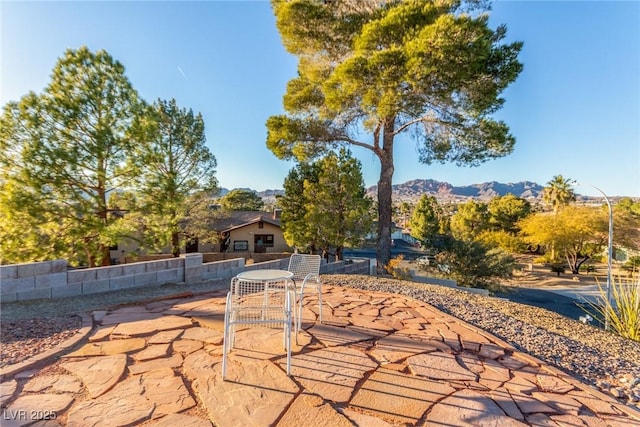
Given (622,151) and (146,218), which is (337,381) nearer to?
(146,218)

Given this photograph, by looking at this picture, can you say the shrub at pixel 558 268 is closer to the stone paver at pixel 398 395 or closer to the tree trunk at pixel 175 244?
the tree trunk at pixel 175 244

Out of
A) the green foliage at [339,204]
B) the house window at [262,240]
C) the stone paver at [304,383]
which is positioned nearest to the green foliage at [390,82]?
the green foliage at [339,204]

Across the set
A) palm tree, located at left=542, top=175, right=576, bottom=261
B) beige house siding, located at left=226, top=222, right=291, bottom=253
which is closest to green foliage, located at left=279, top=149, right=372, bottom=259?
beige house siding, located at left=226, top=222, right=291, bottom=253

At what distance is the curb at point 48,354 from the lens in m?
2.37

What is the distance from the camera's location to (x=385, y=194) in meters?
9.07

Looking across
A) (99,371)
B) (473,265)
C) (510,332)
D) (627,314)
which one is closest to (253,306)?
(99,371)

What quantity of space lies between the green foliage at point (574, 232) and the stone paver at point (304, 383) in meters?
24.2

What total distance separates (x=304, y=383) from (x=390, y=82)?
265 inches

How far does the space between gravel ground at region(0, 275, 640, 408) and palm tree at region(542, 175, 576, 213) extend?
2905 centimetres

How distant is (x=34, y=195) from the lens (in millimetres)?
7934

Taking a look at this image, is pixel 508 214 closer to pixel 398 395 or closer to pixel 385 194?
pixel 385 194

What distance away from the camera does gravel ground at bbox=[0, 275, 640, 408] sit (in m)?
2.75

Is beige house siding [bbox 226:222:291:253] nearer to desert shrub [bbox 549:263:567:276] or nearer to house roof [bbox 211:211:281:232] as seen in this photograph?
house roof [bbox 211:211:281:232]

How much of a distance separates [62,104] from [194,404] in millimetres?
9897
